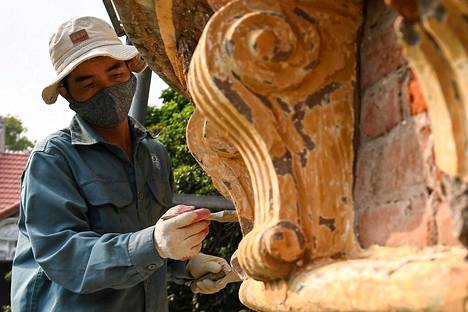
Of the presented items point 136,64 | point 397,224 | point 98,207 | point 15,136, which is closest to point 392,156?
point 397,224

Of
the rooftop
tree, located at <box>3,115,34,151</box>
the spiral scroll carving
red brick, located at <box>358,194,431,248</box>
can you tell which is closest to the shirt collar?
the spiral scroll carving

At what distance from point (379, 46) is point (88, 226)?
1.51 m

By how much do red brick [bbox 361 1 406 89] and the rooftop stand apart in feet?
46.6

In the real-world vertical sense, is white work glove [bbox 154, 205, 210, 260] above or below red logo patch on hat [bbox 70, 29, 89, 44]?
below

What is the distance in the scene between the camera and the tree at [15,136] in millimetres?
34688

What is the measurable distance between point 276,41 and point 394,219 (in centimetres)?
39

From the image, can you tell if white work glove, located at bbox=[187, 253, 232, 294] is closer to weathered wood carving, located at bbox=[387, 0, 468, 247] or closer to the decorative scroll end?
the decorative scroll end

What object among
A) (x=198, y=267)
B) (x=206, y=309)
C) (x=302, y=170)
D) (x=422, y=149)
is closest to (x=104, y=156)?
(x=198, y=267)

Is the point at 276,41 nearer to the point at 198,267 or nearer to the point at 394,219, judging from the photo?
the point at 394,219

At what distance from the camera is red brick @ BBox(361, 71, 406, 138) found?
1.27 metres

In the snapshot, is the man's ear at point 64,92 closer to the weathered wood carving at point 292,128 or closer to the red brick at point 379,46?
the weathered wood carving at point 292,128

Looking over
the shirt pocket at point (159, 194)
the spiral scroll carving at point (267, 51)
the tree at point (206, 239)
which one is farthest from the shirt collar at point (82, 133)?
the tree at point (206, 239)

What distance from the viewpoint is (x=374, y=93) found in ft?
4.44

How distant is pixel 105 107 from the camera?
2.81 metres
